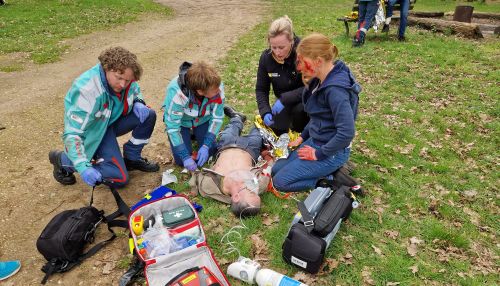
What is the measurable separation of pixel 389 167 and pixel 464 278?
5.97ft

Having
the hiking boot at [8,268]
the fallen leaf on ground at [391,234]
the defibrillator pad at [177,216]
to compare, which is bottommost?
the fallen leaf on ground at [391,234]

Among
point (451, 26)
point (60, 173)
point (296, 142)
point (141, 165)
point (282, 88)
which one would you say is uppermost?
point (451, 26)

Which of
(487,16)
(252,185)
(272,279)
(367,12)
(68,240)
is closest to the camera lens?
(272,279)

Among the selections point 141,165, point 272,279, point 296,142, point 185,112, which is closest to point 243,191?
point 296,142

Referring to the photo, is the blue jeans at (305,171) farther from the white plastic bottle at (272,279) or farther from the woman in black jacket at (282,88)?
the white plastic bottle at (272,279)

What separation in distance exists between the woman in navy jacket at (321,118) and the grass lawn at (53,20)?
806cm

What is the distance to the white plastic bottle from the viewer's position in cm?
294

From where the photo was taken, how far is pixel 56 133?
5.88m

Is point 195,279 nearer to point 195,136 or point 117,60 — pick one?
point 117,60

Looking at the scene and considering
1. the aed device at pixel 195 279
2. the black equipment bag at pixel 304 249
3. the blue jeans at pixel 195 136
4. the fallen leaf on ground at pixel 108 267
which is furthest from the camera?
the blue jeans at pixel 195 136

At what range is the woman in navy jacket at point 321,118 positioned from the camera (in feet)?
11.8

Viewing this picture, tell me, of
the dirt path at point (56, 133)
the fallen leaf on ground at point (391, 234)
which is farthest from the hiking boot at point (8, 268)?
the fallen leaf on ground at point (391, 234)

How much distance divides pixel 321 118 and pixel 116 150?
8.41ft

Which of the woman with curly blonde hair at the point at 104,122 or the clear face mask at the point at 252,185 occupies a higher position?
the woman with curly blonde hair at the point at 104,122
